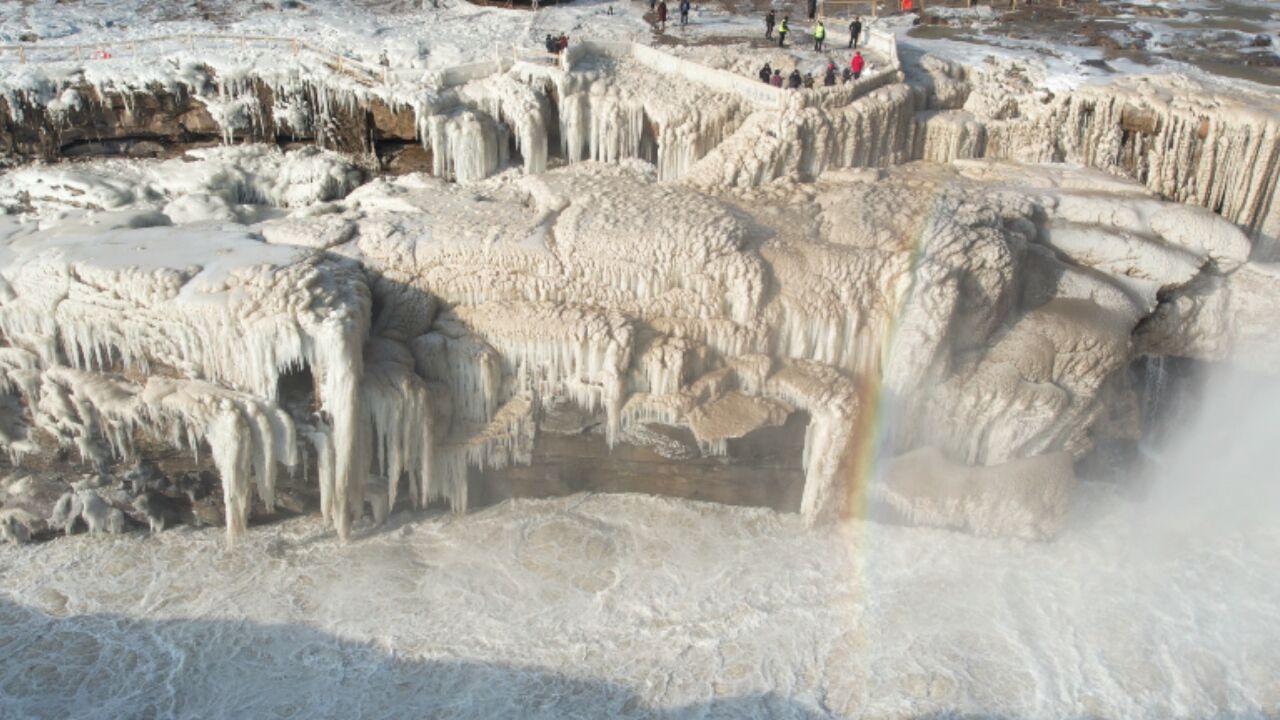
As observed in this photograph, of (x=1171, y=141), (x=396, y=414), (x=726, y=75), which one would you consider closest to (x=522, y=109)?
(x=726, y=75)

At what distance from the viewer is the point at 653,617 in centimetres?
1296

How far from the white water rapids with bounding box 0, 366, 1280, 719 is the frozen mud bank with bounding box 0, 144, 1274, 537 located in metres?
0.78

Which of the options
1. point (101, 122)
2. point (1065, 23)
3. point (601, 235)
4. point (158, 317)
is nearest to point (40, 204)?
point (101, 122)

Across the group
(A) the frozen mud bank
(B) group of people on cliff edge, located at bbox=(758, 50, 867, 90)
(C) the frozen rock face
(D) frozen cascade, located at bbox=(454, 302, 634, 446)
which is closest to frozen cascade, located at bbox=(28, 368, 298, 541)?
(A) the frozen mud bank

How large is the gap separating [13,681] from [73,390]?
3.77 meters

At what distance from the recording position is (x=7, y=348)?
1336cm

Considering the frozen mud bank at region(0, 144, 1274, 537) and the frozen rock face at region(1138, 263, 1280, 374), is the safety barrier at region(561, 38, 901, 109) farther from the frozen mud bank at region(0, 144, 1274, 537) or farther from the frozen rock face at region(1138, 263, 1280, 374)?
the frozen rock face at region(1138, 263, 1280, 374)

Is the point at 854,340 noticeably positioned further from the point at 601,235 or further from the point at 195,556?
the point at 195,556

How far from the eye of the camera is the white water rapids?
467 inches

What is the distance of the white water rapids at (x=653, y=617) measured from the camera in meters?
11.9

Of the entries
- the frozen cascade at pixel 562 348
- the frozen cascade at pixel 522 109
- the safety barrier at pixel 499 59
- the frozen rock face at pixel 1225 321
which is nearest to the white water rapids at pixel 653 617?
the frozen cascade at pixel 562 348

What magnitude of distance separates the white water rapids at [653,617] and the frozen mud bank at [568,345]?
2.55 feet

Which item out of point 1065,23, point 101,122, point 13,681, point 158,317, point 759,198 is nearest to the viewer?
→ point 13,681

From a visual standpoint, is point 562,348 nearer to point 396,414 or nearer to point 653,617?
point 396,414
